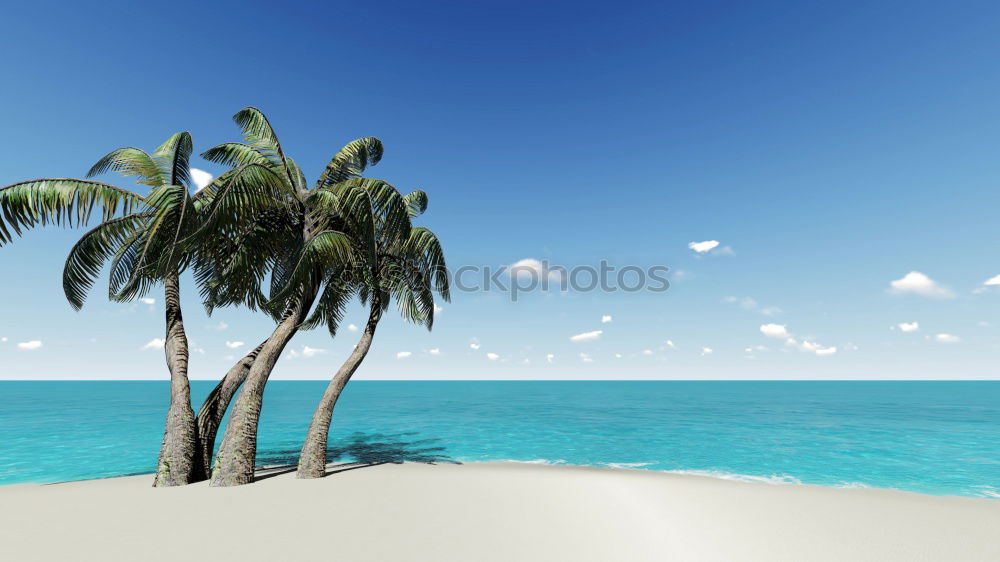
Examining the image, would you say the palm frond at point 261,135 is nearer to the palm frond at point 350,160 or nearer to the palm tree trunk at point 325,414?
the palm frond at point 350,160

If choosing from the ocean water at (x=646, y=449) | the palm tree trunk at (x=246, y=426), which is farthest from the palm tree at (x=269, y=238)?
the ocean water at (x=646, y=449)

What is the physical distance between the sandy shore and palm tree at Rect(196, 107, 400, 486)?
1.75 meters

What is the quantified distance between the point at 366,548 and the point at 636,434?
29165 mm

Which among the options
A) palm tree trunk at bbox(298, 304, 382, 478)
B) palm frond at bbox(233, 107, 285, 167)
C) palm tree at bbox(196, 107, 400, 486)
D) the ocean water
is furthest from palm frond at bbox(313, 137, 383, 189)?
the ocean water

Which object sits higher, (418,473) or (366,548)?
(366,548)

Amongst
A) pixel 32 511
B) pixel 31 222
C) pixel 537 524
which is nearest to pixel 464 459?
pixel 537 524

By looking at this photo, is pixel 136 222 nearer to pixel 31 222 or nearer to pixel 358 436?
pixel 31 222

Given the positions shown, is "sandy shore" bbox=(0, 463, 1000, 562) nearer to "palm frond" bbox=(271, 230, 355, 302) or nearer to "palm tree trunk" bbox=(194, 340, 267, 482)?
"palm tree trunk" bbox=(194, 340, 267, 482)

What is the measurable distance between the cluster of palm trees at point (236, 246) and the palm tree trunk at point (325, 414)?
3 cm

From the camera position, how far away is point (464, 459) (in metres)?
19.8

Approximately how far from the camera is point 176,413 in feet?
31.0

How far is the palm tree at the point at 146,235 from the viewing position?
8.57 metres

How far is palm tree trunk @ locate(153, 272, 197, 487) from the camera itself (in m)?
9.16

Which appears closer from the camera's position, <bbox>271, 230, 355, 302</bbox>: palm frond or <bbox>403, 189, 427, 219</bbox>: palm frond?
<bbox>271, 230, 355, 302</bbox>: palm frond
